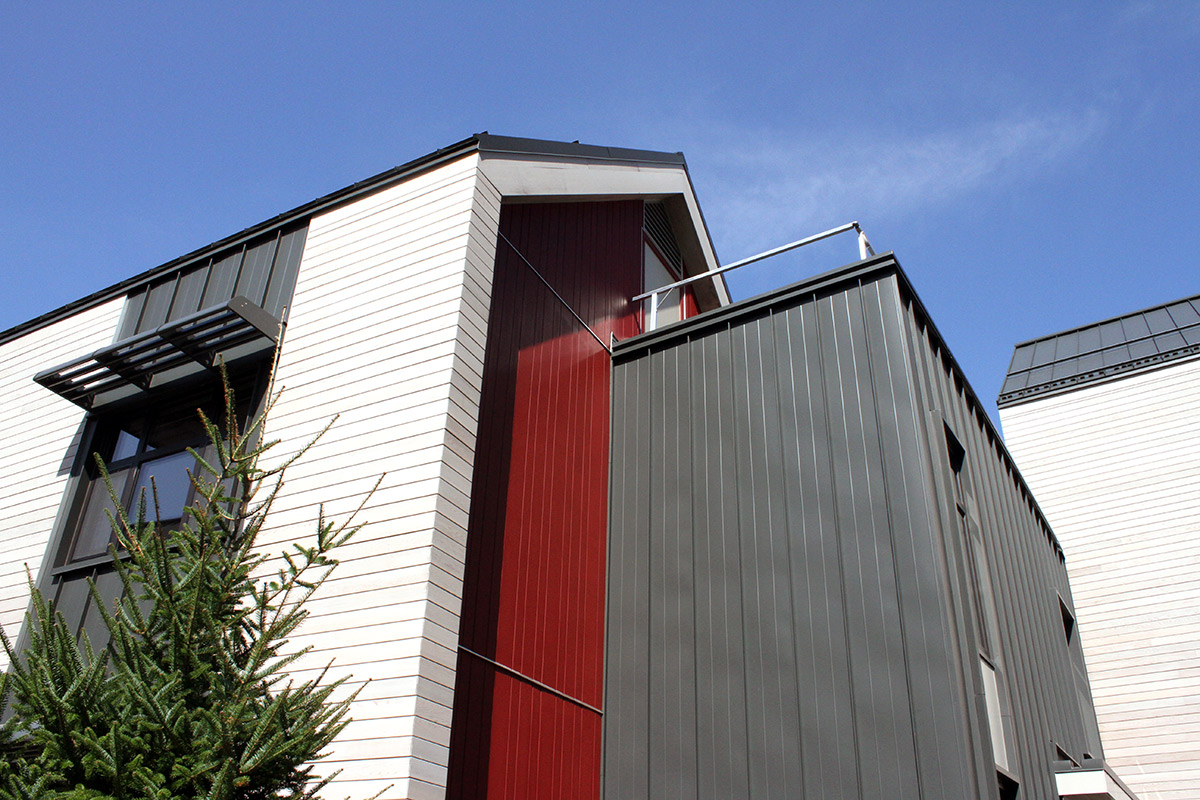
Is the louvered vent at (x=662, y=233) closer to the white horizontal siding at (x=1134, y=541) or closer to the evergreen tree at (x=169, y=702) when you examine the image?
the evergreen tree at (x=169, y=702)

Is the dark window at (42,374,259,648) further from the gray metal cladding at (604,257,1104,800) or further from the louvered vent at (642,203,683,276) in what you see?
the louvered vent at (642,203,683,276)

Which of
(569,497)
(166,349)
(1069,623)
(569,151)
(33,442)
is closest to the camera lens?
(166,349)

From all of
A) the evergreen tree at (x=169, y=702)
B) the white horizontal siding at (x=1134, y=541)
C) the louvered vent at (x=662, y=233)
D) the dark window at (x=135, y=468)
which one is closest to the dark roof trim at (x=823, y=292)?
the louvered vent at (x=662, y=233)

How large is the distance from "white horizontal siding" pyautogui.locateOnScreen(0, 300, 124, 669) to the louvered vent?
21.7 ft

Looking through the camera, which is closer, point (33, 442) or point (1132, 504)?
point (33, 442)

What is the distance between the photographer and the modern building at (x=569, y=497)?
5938mm

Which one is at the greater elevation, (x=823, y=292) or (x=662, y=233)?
(x=662, y=233)

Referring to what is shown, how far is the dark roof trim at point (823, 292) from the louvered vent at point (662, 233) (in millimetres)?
2740

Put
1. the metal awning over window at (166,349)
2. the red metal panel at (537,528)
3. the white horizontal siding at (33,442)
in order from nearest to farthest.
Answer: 1. the red metal panel at (537,528)
2. the metal awning over window at (166,349)
3. the white horizontal siding at (33,442)

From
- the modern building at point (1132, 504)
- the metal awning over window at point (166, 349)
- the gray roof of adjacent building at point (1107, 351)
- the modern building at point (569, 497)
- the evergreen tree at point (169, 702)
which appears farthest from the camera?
the gray roof of adjacent building at point (1107, 351)

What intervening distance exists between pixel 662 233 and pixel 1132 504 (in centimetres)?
980

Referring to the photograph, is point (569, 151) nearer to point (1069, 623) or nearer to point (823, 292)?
point (823, 292)

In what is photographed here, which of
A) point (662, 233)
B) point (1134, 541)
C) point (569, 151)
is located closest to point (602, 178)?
point (569, 151)

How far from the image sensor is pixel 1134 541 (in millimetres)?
Answer: 14367
